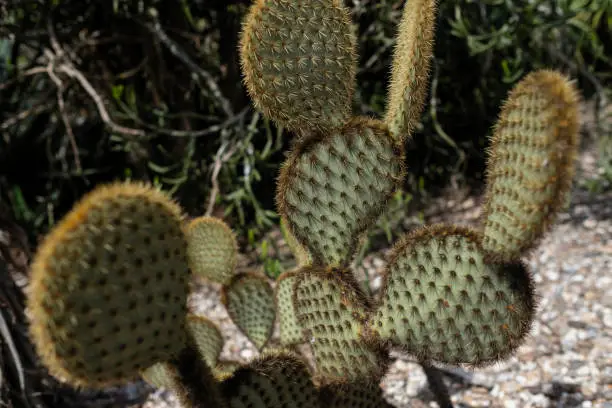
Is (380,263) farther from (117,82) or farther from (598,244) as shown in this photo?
(117,82)

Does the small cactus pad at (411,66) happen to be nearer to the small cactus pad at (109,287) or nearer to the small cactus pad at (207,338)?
the small cactus pad at (109,287)

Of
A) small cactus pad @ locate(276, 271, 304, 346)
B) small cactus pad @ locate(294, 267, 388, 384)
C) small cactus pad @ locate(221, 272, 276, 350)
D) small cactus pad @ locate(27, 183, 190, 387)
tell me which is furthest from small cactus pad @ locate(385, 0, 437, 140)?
small cactus pad @ locate(221, 272, 276, 350)

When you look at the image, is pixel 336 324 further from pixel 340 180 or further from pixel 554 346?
pixel 554 346

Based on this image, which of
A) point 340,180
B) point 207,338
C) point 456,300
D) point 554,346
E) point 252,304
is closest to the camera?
point 456,300

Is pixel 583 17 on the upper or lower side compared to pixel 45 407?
upper

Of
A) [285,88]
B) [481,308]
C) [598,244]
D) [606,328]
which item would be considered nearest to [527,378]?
[606,328]

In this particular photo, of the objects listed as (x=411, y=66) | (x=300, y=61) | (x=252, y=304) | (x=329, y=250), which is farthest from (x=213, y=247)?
(x=411, y=66)
